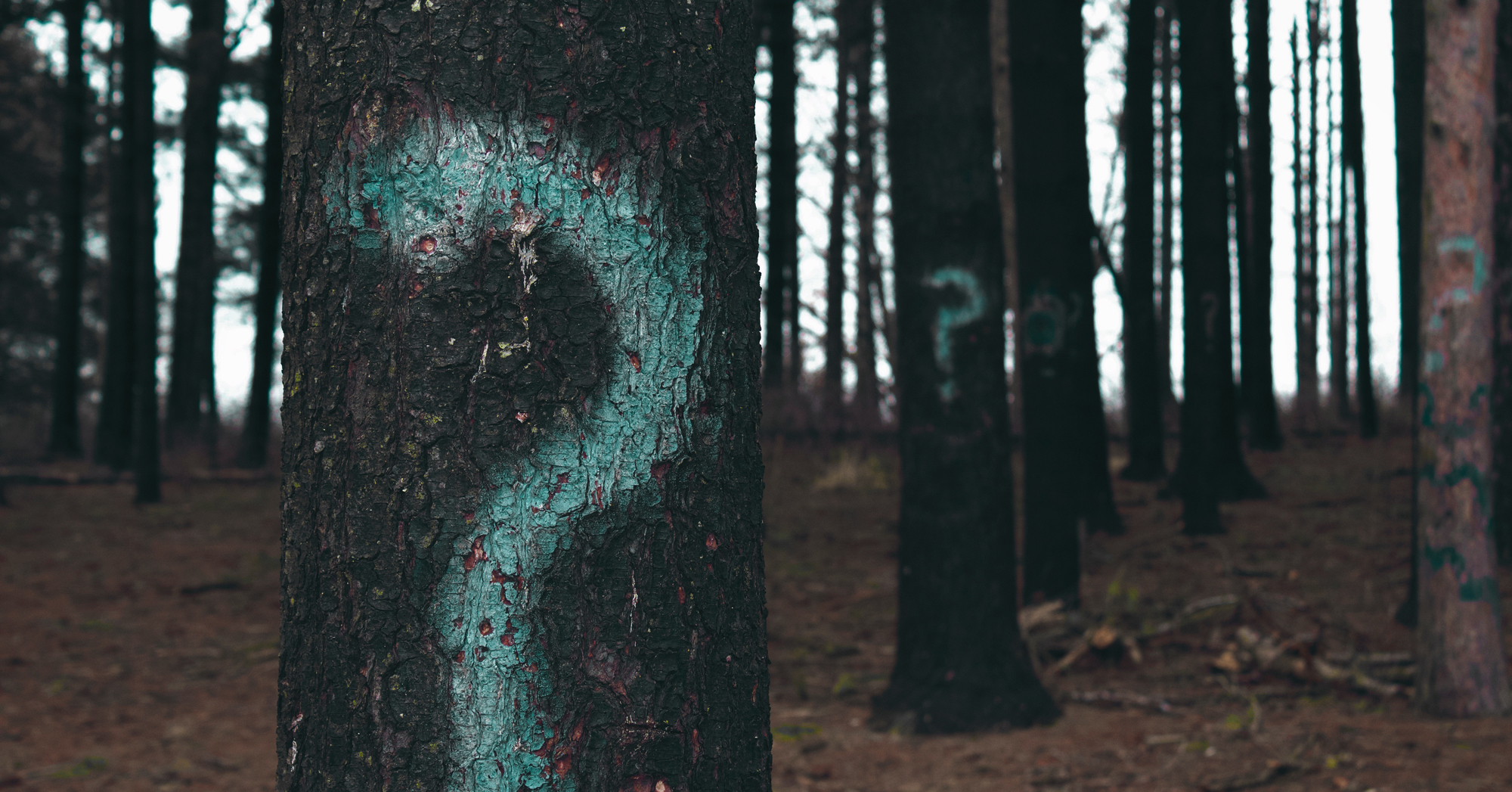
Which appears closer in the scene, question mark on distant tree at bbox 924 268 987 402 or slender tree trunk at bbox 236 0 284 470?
question mark on distant tree at bbox 924 268 987 402

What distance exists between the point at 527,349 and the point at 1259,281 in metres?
13.2

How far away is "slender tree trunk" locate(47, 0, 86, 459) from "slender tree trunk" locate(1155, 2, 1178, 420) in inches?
663

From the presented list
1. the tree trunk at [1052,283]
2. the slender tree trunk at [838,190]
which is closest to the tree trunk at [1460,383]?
the tree trunk at [1052,283]

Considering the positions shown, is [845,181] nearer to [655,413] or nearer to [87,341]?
[655,413]

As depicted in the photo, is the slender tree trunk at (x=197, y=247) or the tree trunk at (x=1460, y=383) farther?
the slender tree trunk at (x=197, y=247)

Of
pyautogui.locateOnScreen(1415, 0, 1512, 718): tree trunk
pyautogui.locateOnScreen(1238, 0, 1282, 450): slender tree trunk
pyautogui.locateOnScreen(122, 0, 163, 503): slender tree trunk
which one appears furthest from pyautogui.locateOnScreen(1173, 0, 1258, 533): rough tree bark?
pyautogui.locateOnScreen(122, 0, 163, 503): slender tree trunk

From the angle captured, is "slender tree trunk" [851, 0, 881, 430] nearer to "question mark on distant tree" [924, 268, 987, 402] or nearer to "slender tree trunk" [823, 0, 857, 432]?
"slender tree trunk" [823, 0, 857, 432]

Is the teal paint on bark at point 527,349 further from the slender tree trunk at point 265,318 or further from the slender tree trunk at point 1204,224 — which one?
the slender tree trunk at point 265,318

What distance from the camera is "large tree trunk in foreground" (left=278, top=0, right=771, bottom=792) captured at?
4.16 feet

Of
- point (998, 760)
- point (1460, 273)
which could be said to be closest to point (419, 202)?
point (998, 760)

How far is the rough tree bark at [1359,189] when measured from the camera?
543 inches

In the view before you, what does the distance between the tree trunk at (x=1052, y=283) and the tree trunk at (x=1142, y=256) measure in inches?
143

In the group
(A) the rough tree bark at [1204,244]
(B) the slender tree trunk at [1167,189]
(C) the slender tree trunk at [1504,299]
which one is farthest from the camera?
(B) the slender tree trunk at [1167,189]

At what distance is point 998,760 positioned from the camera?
4070mm
